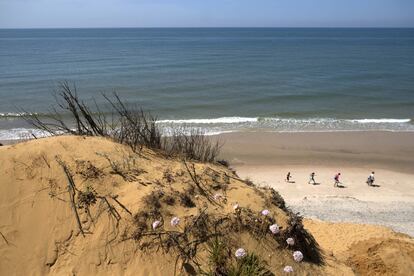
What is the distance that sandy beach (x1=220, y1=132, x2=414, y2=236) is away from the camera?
14020mm

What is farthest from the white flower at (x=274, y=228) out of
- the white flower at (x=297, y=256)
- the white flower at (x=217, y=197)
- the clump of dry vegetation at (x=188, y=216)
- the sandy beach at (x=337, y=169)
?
the sandy beach at (x=337, y=169)

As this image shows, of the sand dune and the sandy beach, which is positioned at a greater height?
the sand dune

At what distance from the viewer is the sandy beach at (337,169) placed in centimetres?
1402

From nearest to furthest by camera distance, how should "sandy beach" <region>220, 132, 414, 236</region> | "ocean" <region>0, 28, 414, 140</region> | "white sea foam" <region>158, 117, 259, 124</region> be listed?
"sandy beach" <region>220, 132, 414, 236</region>, "white sea foam" <region>158, 117, 259, 124</region>, "ocean" <region>0, 28, 414, 140</region>

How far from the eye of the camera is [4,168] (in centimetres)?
579

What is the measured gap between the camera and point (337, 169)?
19.0m

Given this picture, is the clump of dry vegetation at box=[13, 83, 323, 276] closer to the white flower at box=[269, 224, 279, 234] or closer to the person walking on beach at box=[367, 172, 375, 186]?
the white flower at box=[269, 224, 279, 234]

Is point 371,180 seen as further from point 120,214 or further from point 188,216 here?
point 120,214

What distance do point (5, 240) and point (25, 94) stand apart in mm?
30111

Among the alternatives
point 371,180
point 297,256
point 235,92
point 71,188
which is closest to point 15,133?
point 235,92

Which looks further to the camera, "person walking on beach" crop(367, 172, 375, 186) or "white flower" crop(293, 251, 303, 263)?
"person walking on beach" crop(367, 172, 375, 186)

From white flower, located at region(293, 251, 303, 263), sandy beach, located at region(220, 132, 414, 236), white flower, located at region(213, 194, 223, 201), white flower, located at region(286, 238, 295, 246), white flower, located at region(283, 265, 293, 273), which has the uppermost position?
white flower, located at region(213, 194, 223, 201)

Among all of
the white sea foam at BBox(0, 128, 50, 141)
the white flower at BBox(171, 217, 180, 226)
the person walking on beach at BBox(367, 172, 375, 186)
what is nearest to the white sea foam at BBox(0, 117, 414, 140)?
the white sea foam at BBox(0, 128, 50, 141)

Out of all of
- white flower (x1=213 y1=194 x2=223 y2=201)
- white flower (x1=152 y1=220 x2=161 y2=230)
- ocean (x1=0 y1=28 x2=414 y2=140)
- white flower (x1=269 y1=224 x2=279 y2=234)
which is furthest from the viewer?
ocean (x1=0 y1=28 x2=414 y2=140)
